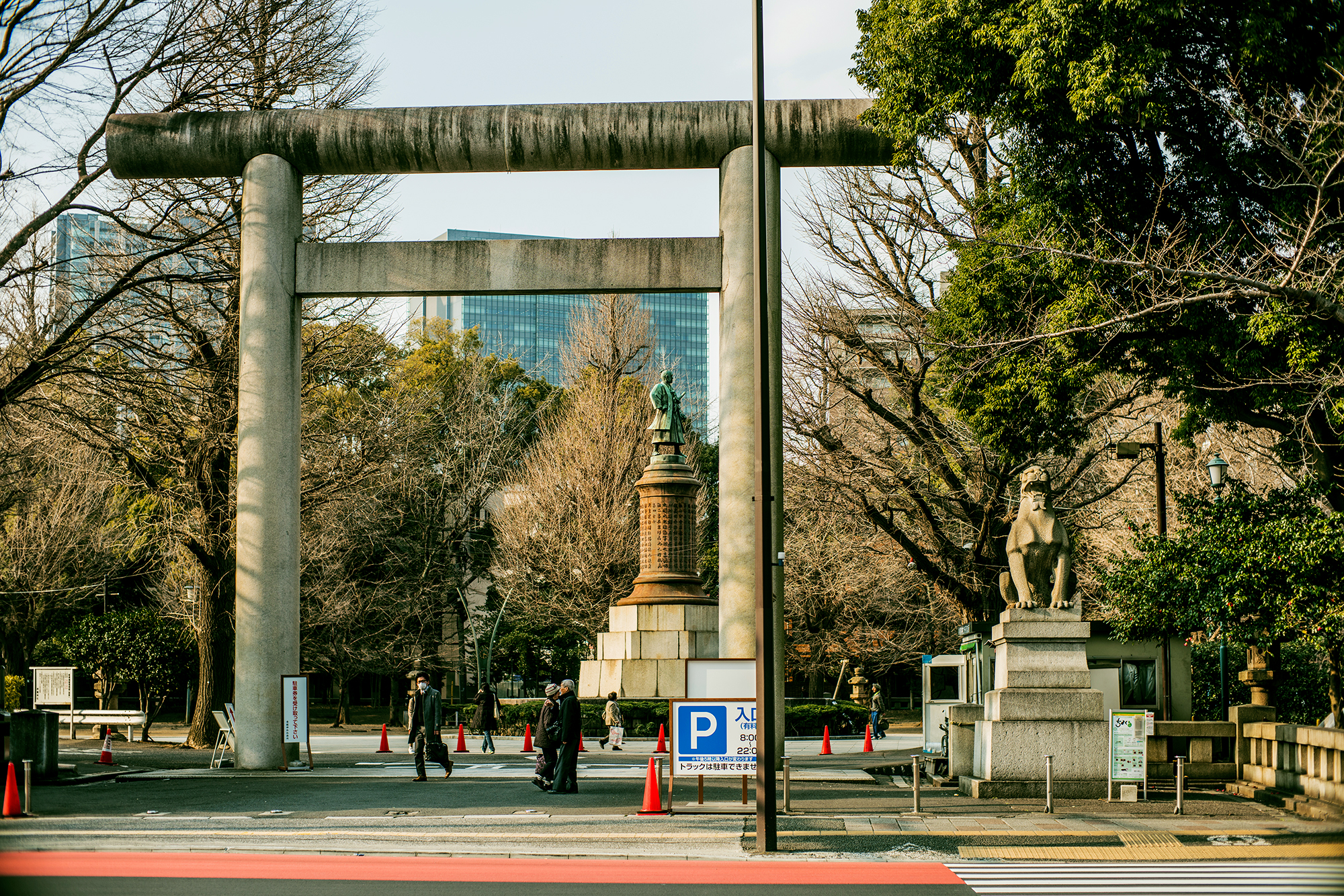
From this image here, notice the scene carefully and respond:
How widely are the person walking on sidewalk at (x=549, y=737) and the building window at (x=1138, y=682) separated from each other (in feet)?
34.6

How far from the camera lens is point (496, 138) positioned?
19.9 m

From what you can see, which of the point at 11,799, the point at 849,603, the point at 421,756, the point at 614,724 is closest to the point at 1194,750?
the point at 421,756

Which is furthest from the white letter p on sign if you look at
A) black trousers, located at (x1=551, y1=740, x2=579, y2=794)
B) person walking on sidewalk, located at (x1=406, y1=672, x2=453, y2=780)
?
person walking on sidewalk, located at (x1=406, y1=672, x2=453, y2=780)

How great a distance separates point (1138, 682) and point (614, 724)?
40.0 feet

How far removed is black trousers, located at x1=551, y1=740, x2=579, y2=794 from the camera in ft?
56.4

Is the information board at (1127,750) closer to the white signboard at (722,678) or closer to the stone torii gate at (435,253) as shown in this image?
the white signboard at (722,678)

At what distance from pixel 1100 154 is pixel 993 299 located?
288 cm

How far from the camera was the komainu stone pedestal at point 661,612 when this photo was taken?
104ft

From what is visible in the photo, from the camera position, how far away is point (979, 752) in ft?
56.6

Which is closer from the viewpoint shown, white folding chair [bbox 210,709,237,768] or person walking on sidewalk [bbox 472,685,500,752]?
white folding chair [bbox 210,709,237,768]

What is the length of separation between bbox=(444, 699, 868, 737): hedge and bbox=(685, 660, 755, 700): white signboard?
45.6 ft

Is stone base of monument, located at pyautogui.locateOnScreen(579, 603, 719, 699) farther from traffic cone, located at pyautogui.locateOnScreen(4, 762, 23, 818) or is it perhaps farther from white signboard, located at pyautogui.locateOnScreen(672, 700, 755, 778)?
traffic cone, located at pyautogui.locateOnScreen(4, 762, 23, 818)

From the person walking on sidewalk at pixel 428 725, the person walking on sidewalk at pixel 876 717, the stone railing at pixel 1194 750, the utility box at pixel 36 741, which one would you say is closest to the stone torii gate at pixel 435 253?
the person walking on sidewalk at pixel 428 725

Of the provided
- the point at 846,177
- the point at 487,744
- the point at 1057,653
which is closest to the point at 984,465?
the point at 846,177
